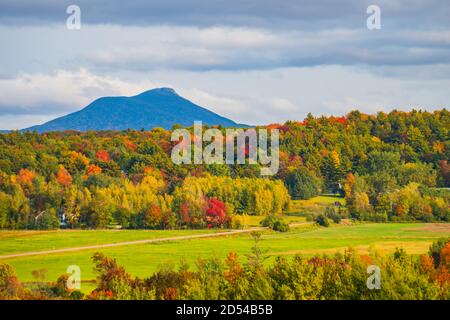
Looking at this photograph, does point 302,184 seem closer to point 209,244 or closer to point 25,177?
point 209,244

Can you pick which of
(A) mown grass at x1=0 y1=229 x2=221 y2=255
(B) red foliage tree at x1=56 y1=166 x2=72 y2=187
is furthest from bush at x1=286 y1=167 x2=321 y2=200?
(B) red foliage tree at x1=56 y1=166 x2=72 y2=187

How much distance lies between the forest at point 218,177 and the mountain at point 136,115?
1818 cm

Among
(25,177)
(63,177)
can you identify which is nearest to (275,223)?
(63,177)

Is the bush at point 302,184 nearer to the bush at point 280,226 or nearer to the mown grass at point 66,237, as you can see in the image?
the bush at point 280,226

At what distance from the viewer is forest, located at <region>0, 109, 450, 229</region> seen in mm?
54625

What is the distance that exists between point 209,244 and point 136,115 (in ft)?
179

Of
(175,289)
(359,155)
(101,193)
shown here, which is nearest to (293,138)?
(359,155)

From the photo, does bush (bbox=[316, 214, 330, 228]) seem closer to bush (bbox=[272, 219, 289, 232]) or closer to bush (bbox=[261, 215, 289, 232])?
bush (bbox=[261, 215, 289, 232])

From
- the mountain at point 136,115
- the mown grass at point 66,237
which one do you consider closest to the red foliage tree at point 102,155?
the mown grass at point 66,237

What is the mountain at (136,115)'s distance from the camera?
9856 centimetres

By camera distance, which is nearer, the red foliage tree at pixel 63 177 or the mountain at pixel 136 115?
the red foliage tree at pixel 63 177

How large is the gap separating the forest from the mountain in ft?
59.7
